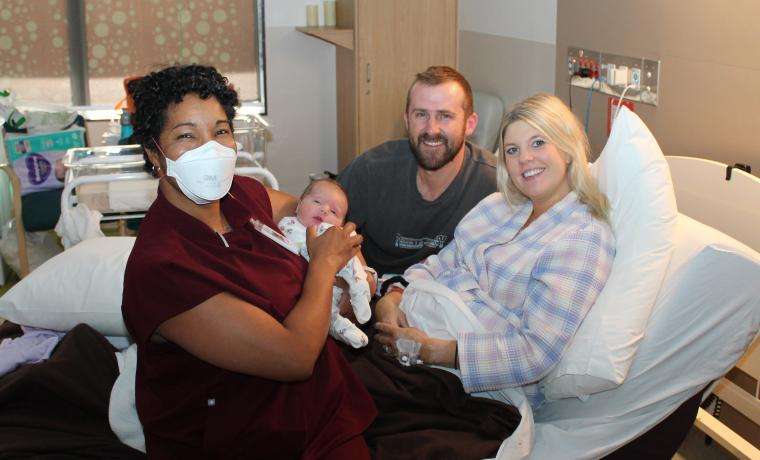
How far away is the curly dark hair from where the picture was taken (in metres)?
1.72

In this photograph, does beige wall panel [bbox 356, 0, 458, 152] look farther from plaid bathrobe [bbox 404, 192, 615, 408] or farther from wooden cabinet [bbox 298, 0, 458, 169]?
plaid bathrobe [bbox 404, 192, 615, 408]

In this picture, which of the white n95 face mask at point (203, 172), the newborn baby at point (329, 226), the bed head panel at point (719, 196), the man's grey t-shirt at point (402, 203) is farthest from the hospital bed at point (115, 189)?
the bed head panel at point (719, 196)

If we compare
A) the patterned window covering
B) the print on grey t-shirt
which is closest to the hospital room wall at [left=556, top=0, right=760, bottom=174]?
the print on grey t-shirt

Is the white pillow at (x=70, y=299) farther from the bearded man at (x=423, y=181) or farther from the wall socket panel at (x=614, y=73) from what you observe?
the wall socket panel at (x=614, y=73)

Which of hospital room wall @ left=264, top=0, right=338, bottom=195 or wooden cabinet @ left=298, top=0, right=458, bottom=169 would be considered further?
hospital room wall @ left=264, top=0, right=338, bottom=195

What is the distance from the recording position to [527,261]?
1.95 meters

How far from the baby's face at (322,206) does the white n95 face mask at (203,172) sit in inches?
20.7

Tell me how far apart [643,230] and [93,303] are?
1.48 m

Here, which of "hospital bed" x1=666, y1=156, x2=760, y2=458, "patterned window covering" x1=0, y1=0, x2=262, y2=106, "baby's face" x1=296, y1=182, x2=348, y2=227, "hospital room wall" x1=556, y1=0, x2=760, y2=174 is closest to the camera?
"hospital bed" x1=666, y1=156, x2=760, y2=458

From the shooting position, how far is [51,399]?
195 centimetres

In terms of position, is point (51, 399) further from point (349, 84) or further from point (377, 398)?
point (349, 84)

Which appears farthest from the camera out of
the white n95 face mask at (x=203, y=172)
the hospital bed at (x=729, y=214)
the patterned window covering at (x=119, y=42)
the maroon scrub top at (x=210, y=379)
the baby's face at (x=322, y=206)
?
the patterned window covering at (x=119, y=42)

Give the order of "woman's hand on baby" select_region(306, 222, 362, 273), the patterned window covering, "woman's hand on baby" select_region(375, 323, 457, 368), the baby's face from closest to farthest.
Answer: "woman's hand on baby" select_region(306, 222, 362, 273) → "woman's hand on baby" select_region(375, 323, 457, 368) → the baby's face → the patterned window covering

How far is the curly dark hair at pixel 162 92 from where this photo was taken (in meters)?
1.72
